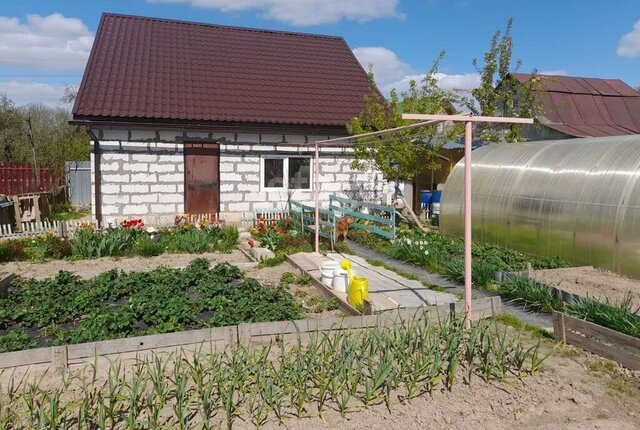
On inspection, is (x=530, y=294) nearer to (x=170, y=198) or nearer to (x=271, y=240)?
(x=271, y=240)

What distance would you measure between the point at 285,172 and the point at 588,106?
15.8 metres

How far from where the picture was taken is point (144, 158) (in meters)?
14.1

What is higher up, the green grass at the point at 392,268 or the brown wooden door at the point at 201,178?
the brown wooden door at the point at 201,178

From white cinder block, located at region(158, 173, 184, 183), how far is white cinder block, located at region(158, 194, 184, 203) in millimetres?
411

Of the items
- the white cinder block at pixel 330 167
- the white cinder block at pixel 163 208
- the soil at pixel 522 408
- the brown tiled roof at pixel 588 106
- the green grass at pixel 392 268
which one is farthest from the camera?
the brown tiled roof at pixel 588 106

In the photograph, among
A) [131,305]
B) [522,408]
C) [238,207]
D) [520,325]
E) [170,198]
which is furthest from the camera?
[238,207]

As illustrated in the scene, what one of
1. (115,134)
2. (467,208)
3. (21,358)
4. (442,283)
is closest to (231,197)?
(115,134)

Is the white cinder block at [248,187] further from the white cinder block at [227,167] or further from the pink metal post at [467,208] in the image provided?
the pink metal post at [467,208]

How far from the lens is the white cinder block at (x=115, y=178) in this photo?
13.9 m

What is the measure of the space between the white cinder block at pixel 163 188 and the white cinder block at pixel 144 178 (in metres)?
0.16

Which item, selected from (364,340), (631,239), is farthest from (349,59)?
(364,340)

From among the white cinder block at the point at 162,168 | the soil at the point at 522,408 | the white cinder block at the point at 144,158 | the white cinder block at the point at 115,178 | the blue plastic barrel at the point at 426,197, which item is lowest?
the soil at the point at 522,408

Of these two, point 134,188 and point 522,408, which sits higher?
point 134,188

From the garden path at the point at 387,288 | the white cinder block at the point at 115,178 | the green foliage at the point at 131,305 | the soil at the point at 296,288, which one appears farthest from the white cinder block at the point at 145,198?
the green foliage at the point at 131,305
